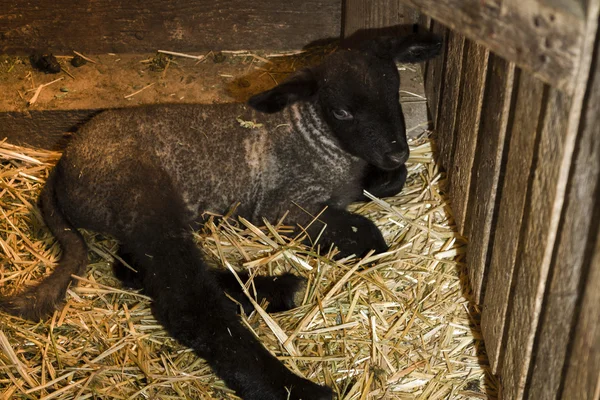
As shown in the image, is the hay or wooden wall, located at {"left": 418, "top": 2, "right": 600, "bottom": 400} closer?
wooden wall, located at {"left": 418, "top": 2, "right": 600, "bottom": 400}

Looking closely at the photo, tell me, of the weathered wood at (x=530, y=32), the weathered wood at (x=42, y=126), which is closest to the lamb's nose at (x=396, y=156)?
the weathered wood at (x=530, y=32)

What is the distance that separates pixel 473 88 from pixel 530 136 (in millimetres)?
949

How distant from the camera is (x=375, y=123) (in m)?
3.71

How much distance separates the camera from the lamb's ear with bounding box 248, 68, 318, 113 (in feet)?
12.0

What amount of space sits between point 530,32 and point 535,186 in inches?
22.9

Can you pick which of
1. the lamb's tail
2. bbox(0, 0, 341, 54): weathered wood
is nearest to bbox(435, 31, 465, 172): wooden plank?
bbox(0, 0, 341, 54): weathered wood

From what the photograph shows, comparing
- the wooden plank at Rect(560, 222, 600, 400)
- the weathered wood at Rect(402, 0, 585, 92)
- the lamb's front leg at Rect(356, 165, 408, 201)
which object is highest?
the weathered wood at Rect(402, 0, 585, 92)

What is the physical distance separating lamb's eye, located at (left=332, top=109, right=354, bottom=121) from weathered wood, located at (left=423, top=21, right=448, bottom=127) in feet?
2.42

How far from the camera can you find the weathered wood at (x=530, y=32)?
1.91m

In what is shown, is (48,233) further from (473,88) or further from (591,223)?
(591,223)

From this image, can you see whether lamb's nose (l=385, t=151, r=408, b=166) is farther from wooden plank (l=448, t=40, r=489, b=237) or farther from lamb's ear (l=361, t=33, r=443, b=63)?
lamb's ear (l=361, t=33, r=443, b=63)

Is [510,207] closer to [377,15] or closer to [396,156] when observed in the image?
[396,156]

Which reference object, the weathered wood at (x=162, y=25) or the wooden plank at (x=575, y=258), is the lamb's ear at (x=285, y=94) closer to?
the weathered wood at (x=162, y=25)

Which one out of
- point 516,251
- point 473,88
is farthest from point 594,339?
point 473,88
